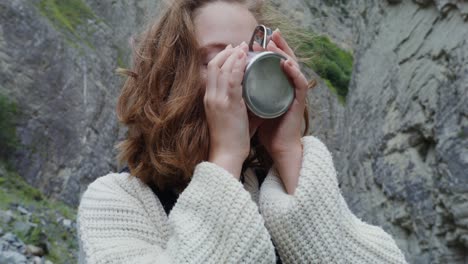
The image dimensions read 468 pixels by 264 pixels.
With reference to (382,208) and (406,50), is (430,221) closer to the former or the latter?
(382,208)

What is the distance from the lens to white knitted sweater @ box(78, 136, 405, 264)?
756 mm

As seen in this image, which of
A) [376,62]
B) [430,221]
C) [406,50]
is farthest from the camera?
[376,62]

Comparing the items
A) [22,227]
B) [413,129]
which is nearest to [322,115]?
[413,129]

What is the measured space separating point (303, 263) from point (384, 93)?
2.80 meters

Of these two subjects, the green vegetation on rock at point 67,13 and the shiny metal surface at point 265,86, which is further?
the green vegetation on rock at point 67,13

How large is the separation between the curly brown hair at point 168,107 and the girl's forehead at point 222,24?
18mm

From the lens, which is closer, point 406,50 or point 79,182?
point 406,50

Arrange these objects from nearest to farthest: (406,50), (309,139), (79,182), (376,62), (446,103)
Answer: (309,139) → (446,103) → (406,50) → (376,62) → (79,182)

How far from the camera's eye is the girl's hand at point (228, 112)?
818mm

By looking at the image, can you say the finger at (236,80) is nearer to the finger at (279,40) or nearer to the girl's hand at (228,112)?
the girl's hand at (228,112)

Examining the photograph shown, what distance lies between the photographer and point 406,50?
3086 millimetres

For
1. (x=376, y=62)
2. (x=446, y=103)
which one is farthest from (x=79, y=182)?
(x=446, y=103)

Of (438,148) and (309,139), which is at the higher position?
(309,139)

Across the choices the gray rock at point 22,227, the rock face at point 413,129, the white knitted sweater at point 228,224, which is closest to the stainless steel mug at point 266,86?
the white knitted sweater at point 228,224
